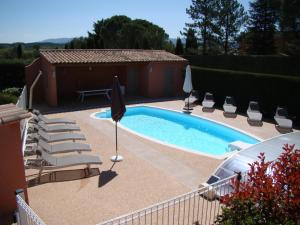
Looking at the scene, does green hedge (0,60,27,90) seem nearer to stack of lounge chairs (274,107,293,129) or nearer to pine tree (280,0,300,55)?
stack of lounge chairs (274,107,293,129)

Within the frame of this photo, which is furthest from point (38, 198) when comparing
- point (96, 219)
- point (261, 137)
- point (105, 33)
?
point (105, 33)

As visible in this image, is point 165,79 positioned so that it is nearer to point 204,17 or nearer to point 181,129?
point 181,129

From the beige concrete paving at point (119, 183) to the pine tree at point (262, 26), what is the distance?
29305mm

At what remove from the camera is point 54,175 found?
8953 mm

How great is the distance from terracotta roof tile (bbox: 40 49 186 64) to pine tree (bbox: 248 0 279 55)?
1700 cm

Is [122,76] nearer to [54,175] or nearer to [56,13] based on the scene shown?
[56,13]

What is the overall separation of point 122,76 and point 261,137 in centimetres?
1423

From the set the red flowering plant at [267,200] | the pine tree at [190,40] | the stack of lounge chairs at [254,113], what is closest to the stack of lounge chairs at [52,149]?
the red flowering plant at [267,200]

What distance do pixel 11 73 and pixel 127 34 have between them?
108 ft

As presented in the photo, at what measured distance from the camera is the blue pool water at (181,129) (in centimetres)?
1377

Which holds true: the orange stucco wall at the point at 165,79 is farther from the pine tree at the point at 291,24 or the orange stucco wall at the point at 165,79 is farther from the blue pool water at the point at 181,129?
the pine tree at the point at 291,24

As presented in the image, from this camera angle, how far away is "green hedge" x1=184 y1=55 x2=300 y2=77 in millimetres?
27656

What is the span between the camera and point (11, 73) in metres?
22.2

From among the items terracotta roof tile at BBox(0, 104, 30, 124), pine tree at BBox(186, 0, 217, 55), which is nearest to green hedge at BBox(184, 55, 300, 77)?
pine tree at BBox(186, 0, 217, 55)
